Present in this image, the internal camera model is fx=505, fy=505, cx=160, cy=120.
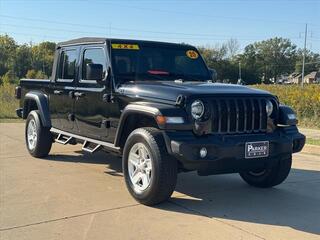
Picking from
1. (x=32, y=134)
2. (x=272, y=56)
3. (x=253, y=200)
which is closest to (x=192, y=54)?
(x=253, y=200)

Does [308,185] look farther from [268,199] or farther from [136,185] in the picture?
[136,185]

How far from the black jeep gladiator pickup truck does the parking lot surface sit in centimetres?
36

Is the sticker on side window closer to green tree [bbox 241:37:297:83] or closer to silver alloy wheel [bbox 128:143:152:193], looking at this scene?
silver alloy wheel [bbox 128:143:152:193]

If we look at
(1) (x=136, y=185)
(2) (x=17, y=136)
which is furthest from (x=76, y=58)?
(2) (x=17, y=136)

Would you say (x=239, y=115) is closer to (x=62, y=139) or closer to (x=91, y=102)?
(x=91, y=102)

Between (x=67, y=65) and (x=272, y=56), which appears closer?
(x=67, y=65)

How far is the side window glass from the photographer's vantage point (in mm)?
6797

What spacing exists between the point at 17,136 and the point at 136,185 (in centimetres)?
685

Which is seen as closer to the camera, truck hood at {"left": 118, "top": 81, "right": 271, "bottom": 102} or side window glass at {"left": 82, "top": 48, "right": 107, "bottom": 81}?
truck hood at {"left": 118, "top": 81, "right": 271, "bottom": 102}

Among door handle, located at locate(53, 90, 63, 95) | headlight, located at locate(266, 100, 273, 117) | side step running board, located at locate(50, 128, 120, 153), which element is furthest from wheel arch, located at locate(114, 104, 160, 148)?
door handle, located at locate(53, 90, 63, 95)

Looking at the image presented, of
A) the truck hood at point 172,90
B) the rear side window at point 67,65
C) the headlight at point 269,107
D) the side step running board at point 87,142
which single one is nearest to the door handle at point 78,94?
the rear side window at point 67,65

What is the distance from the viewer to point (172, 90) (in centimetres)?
577

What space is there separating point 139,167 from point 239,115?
1.31 meters

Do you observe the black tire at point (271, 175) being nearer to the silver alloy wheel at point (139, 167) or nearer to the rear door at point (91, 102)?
the silver alloy wheel at point (139, 167)
